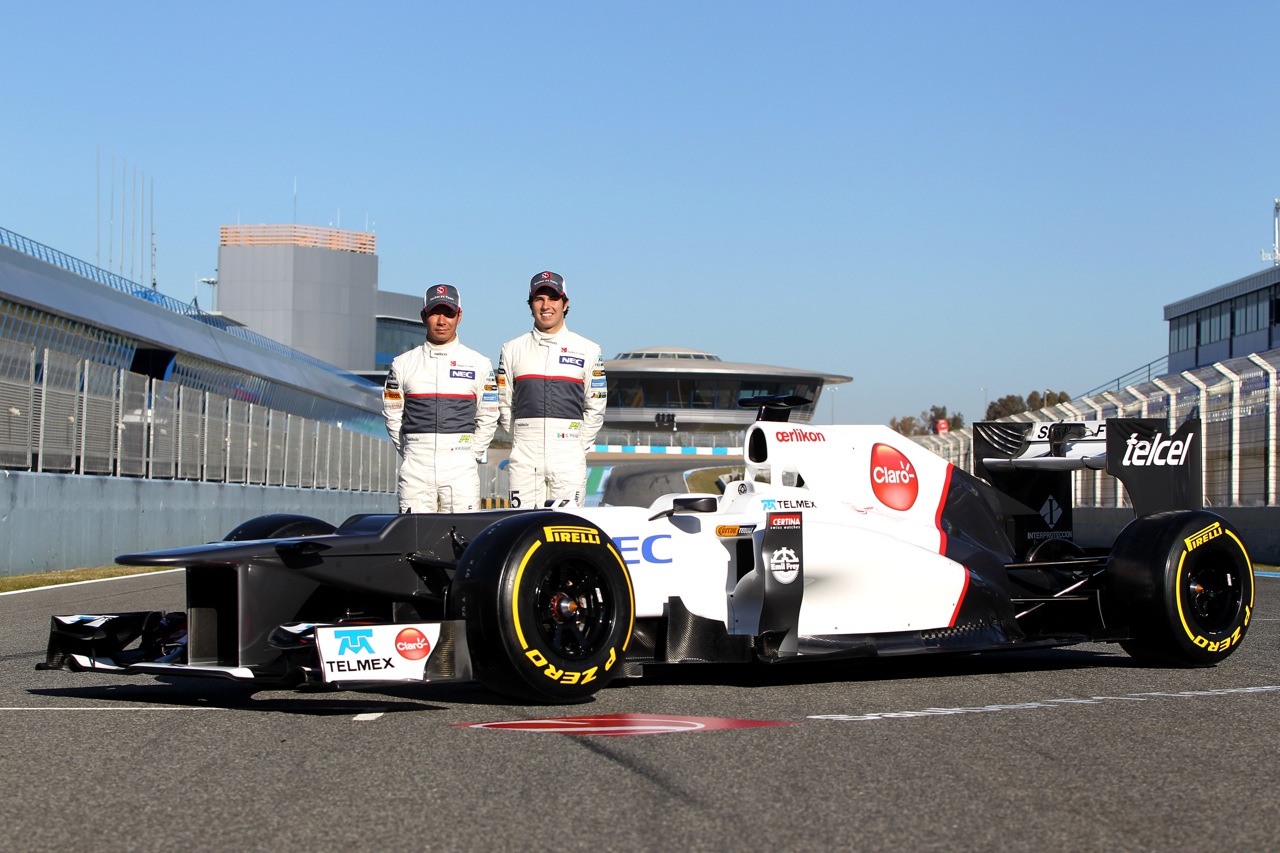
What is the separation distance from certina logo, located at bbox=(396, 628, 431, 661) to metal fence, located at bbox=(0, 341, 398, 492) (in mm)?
12999

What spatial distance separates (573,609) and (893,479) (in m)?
2.42

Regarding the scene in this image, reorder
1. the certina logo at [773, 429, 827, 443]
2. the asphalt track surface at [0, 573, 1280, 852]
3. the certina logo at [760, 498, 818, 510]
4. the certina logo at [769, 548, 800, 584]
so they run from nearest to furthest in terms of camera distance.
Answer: the asphalt track surface at [0, 573, 1280, 852] < the certina logo at [769, 548, 800, 584] < the certina logo at [760, 498, 818, 510] < the certina logo at [773, 429, 827, 443]

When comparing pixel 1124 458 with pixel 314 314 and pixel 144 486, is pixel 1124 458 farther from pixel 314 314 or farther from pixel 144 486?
pixel 314 314

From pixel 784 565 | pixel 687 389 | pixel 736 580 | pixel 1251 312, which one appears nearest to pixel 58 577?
pixel 736 580

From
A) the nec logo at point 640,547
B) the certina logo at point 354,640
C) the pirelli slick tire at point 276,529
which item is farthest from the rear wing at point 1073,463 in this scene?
the certina logo at point 354,640

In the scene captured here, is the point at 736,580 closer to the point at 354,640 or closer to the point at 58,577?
the point at 354,640

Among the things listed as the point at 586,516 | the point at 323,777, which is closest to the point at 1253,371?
the point at 586,516

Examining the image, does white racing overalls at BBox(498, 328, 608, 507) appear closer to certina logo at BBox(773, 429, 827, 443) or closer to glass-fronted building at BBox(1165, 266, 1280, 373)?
certina logo at BBox(773, 429, 827, 443)

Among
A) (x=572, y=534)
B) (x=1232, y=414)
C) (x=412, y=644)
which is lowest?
(x=412, y=644)

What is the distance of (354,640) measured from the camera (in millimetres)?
5203

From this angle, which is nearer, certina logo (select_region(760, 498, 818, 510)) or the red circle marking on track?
the red circle marking on track

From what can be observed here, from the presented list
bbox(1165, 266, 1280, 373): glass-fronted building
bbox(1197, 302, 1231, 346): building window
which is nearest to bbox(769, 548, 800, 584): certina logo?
bbox(1165, 266, 1280, 373): glass-fronted building

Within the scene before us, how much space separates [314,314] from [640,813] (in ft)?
327

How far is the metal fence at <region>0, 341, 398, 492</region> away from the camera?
17172 mm
